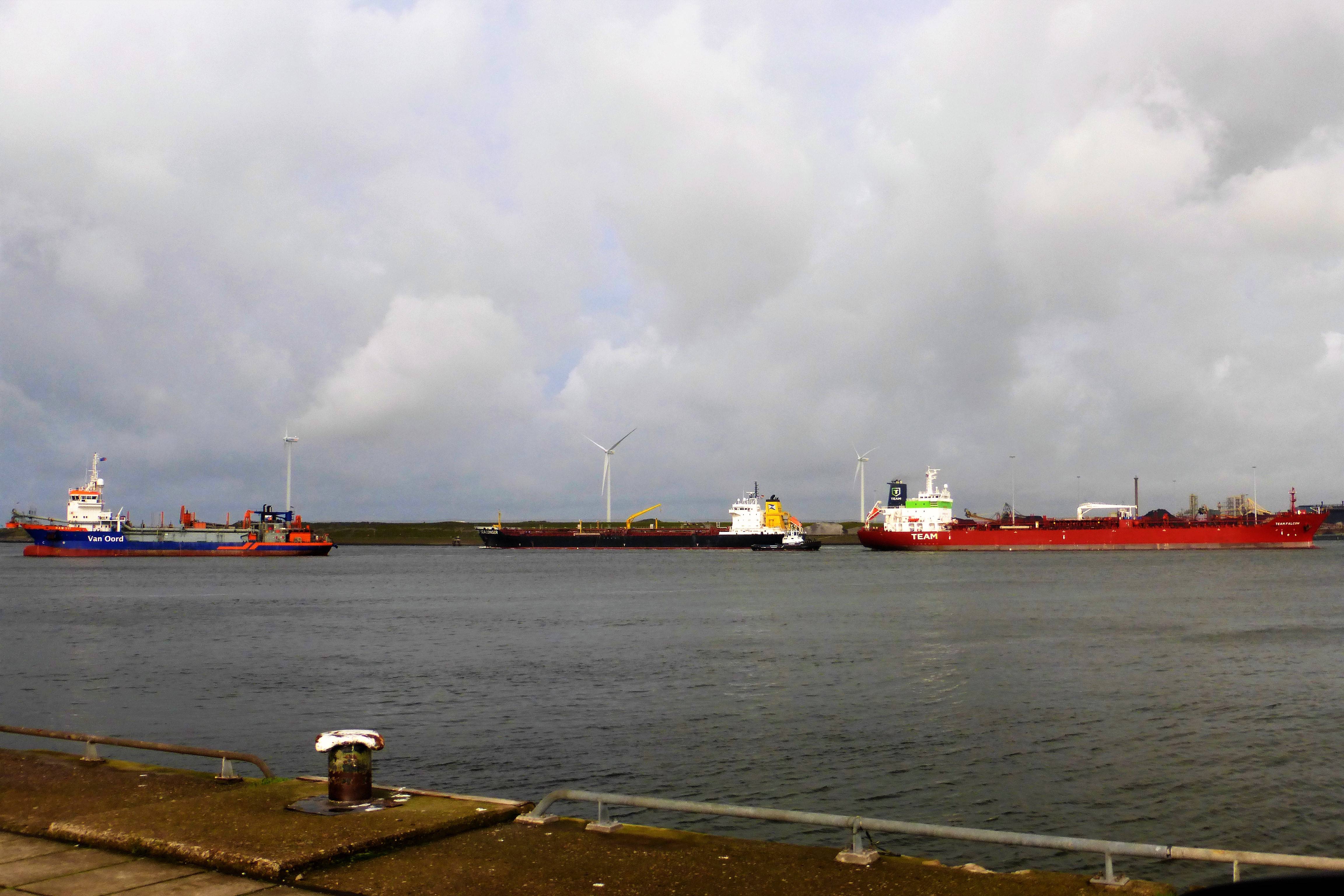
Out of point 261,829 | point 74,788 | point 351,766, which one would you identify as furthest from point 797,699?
point 261,829

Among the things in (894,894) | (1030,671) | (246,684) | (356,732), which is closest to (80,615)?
(246,684)

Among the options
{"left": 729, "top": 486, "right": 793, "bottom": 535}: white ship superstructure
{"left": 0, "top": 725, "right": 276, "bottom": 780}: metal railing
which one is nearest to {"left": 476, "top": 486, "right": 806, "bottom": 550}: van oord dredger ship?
{"left": 729, "top": 486, "right": 793, "bottom": 535}: white ship superstructure

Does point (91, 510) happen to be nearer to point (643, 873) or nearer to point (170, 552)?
point (170, 552)

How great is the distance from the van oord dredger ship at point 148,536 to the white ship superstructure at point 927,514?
70.4m

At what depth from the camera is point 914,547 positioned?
405 ft

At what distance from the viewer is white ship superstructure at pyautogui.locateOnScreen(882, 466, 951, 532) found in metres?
124

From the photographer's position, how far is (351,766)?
8.37 m

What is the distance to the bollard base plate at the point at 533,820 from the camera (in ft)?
26.5

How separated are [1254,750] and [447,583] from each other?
208 ft

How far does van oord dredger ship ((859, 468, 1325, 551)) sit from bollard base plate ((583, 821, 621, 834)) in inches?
4654

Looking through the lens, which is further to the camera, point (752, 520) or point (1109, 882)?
point (752, 520)

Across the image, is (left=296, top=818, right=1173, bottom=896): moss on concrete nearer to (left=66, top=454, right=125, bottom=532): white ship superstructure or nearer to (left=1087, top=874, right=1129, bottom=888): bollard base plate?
(left=1087, top=874, right=1129, bottom=888): bollard base plate

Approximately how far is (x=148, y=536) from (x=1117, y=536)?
11223 centimetres

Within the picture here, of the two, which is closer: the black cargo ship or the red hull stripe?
the red hull stripe
